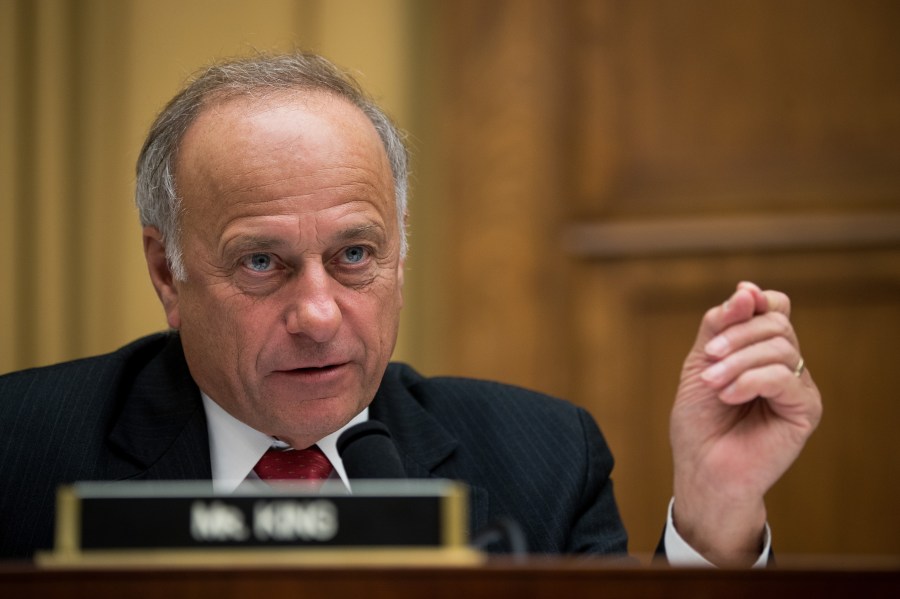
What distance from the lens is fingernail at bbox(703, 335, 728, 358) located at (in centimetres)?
177

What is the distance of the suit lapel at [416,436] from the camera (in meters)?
2.07

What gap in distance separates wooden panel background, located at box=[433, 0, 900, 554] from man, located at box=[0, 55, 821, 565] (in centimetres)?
97

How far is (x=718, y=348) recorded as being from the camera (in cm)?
177

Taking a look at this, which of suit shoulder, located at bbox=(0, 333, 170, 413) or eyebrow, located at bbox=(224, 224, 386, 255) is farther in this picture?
suit shoulder, located at bbox=(0, 333, 170, 413)

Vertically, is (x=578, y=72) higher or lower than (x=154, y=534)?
higher

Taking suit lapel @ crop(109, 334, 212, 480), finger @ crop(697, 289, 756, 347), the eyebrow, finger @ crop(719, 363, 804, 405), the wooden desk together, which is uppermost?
the eyebrow

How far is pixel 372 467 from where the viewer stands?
1477 mm

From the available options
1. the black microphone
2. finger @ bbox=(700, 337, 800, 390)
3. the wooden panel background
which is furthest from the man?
the wooden panel background

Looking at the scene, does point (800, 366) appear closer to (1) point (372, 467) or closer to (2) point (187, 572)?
(1) point (372, 467)

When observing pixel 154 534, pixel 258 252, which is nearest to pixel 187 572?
pixel 154 534

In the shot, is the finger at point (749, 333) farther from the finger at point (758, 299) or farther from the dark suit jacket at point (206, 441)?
the dark suit jacket at point (206, 441)

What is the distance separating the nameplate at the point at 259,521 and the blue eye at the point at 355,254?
90 cm

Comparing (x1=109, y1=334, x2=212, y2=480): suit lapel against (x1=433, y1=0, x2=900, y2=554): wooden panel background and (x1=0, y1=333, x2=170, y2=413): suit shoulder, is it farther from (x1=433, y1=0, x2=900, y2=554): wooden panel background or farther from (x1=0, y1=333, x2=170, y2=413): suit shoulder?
(x1=433, y1=0, x2=900, y2=554): wooden panel background

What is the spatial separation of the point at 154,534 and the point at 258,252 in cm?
90
